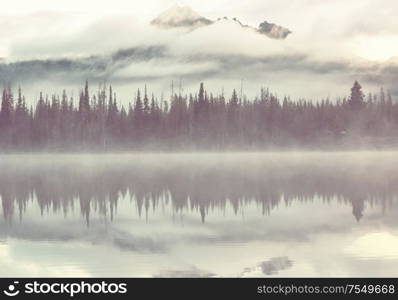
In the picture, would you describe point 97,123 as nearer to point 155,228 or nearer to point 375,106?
point 375,106

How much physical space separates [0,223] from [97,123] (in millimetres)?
109932

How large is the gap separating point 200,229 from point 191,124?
362 ft

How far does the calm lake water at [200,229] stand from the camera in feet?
56.5

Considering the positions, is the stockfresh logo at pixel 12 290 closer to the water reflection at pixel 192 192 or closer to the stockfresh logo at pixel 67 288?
the stockfresh logo at pixel 67 288

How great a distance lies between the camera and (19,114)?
132625 millimetres

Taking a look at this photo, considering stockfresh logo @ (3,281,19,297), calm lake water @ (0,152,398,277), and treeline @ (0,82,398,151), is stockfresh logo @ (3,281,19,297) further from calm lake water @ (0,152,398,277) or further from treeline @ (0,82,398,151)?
treeline @ (0,82,398,151)

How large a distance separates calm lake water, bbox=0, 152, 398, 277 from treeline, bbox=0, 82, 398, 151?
9049cm

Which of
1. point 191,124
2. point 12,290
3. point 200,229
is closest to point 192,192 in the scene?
point 200,229

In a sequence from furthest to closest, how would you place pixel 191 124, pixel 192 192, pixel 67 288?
pixel 191 124
pixel 192 192
pixel 67 288

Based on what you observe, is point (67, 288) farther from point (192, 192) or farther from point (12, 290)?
point (192, 192)

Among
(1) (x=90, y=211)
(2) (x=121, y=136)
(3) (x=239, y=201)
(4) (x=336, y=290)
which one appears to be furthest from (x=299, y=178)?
(2) (x=121, y=136)

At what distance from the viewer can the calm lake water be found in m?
17.2

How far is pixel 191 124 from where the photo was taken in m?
133

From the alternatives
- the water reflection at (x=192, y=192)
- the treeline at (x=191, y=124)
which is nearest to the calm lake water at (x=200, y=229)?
the water reflection at (x=192, y=192)
